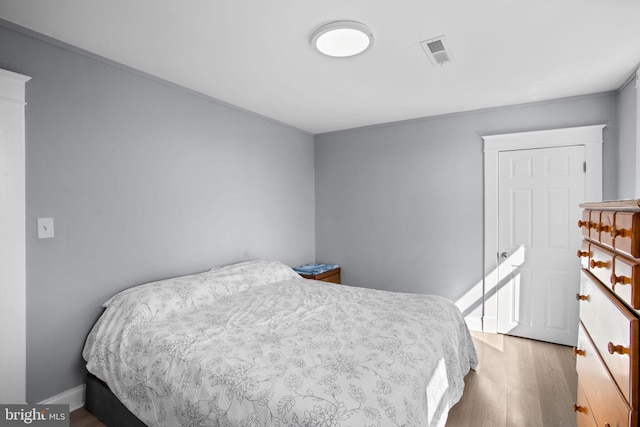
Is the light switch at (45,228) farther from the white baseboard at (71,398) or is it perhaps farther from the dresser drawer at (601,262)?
the dresser drawer at (601,262)

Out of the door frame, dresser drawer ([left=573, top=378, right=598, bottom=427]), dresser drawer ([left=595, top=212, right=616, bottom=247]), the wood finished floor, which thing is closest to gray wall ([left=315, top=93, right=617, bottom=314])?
the door frame

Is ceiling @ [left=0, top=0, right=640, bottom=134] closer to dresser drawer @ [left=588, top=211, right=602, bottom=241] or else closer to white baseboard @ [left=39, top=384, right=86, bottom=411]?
dresser drawer @ [left=588, top=211, right=602, bottom=241]

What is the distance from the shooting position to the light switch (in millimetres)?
2035

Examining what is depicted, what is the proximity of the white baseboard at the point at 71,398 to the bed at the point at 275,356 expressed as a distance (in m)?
0.15

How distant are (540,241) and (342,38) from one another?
2.84 metres

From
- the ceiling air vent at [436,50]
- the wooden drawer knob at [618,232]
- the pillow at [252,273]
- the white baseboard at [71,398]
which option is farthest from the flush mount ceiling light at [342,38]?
the white baseboard at [71,398]

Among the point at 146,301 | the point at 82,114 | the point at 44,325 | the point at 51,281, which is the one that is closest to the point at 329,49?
the point at 82,114

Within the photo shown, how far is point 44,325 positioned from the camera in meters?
2.07

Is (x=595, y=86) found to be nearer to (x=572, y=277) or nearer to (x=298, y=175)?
(x=572, y=277)

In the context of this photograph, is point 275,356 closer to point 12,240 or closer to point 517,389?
point 12,240

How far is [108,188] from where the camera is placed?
93.9 inches

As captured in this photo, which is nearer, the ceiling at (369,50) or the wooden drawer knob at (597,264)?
the wooden drawer knob at (597,264)

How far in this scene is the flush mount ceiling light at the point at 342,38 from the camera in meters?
1.89

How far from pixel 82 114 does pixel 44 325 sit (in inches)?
56.7
